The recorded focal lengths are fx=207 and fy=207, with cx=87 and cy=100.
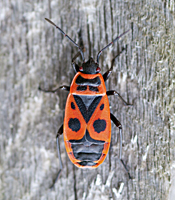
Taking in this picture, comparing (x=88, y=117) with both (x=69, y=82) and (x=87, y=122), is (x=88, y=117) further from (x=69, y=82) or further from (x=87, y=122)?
(x=69, y=82)

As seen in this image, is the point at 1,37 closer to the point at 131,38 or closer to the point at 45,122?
the point at 45,122

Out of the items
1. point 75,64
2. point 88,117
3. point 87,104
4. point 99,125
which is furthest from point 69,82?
point 99,125

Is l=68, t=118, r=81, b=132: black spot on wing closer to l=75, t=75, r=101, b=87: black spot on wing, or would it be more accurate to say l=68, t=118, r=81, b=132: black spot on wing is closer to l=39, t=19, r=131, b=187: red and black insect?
l=39, t=19, r=131, b=187: red and black insect

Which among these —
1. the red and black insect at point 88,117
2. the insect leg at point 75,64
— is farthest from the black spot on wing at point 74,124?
the insect leg at point 75,64

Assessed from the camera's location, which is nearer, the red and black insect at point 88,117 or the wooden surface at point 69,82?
the red and black insect at point 88,117

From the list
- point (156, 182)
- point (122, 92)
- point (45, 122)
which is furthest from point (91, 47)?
point (156, 182)

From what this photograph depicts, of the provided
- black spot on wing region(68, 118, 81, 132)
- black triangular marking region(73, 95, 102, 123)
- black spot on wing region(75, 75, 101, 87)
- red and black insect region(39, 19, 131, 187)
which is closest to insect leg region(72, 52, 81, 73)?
red and black insect region(39, 19, 131, 187)

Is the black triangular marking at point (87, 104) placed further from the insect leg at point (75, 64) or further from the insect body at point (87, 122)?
the insect leg at point (75, 64)
